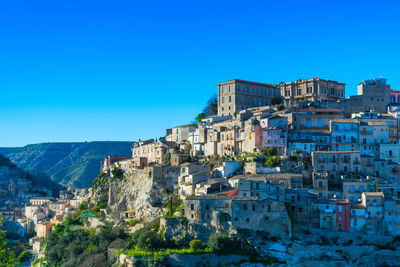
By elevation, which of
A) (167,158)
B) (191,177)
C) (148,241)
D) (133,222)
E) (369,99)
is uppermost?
(369,99)

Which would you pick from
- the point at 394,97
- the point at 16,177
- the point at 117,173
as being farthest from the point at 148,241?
the point at 16,177

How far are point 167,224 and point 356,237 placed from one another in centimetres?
1923

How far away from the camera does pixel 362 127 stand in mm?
61406

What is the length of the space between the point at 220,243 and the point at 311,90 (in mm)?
43695

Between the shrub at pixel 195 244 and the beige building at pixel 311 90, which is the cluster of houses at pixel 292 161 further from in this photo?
the shrub at pixel 195 244

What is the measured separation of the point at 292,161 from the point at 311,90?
91.4 feet

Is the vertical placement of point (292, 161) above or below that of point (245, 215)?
above

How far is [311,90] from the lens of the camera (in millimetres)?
83125

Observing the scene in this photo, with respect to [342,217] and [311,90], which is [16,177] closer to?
[311,90]

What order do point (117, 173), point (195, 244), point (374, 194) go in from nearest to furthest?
point (195, 244)
point (374, 194)
point (117, 173)

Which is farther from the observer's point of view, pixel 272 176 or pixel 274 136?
pixel 274 136

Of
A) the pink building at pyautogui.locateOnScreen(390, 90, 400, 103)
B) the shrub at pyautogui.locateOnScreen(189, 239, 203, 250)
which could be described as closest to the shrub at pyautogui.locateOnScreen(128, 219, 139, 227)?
the shrub at pyautogui.locateOnScreen(189, 239, 203, 250)

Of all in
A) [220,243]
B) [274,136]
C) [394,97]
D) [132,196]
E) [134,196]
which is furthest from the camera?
[394,97]

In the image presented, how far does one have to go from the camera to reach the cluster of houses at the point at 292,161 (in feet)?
162
